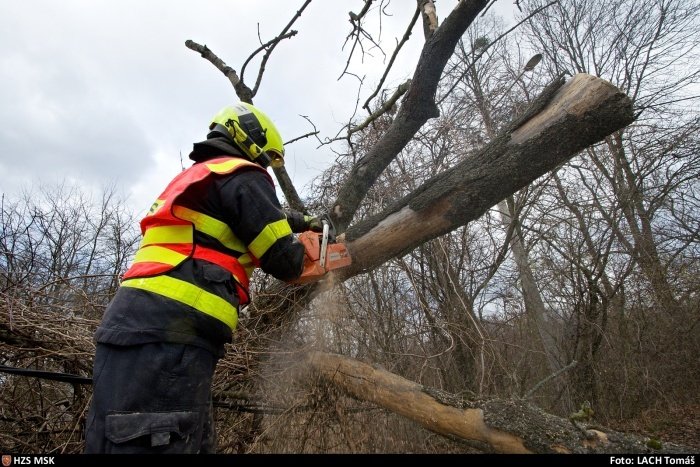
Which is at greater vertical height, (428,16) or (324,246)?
(428,16)

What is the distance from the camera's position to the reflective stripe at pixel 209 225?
1.80 meters

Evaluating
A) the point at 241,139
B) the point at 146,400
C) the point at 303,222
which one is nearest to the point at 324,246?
the point at 303,222

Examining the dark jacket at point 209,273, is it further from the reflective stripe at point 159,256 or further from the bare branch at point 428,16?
the bare branch at point 428,16

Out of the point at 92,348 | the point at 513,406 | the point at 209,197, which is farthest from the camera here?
the point at 92,348

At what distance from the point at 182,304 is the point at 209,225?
1.27 feet

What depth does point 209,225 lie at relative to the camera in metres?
1.84

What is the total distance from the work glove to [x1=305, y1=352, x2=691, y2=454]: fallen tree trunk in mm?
1026

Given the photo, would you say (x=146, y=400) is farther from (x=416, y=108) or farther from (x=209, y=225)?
(x=416, y=108)

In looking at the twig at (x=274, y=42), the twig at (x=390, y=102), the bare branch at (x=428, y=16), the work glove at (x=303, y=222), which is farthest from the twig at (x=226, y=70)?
the work glove at (x=303, y=222)

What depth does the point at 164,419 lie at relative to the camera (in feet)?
5.09

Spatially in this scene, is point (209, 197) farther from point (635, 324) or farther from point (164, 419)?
point (635, 324)

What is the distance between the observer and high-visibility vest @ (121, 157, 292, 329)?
1694mm

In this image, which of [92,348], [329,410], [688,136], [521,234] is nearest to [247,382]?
[329,410]

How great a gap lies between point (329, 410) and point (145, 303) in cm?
168
